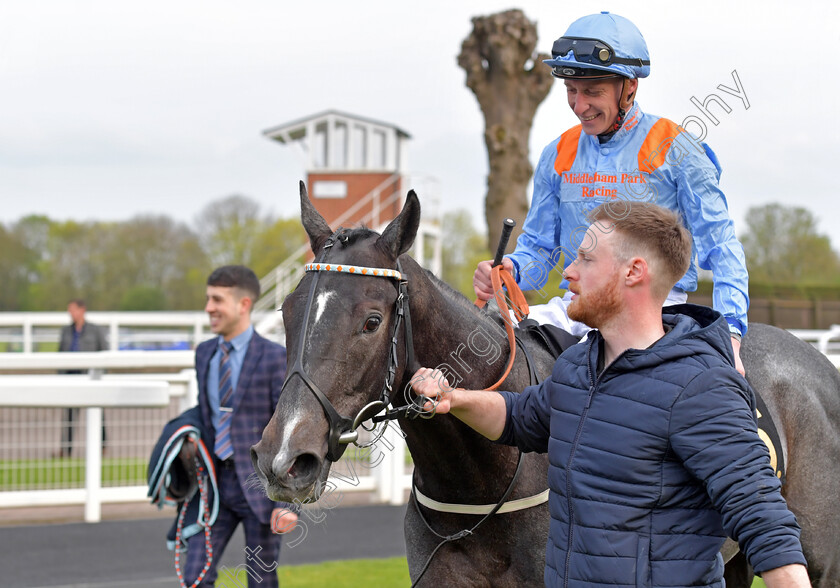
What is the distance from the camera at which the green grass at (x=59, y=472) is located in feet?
22.0

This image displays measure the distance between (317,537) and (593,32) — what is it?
16.7ft

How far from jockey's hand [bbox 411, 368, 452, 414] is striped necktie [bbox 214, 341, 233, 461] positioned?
2130mm

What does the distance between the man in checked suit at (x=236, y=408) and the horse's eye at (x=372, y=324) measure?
6.42 ft

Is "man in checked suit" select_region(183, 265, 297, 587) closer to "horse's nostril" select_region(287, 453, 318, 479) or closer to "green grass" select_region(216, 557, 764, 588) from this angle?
"green grass" select_region(216, 557, 764, 588)

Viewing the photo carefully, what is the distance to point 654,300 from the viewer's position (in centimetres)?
193

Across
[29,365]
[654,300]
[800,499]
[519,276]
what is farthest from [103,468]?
[654,300]

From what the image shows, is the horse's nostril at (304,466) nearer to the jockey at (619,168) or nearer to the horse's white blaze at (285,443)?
the horse's white blaze at (285,443)

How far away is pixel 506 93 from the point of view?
10031mm

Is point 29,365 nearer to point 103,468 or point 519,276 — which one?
point 103,468

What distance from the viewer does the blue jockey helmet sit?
2674mm

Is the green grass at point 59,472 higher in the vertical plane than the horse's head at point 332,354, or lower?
lower

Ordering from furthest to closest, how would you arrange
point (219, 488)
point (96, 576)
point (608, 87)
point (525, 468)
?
point (96, 576), point (219, 488), point (608, 87), point (525, 468)

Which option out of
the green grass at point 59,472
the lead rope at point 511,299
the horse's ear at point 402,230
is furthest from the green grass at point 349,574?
the horse's ear at point 402,230

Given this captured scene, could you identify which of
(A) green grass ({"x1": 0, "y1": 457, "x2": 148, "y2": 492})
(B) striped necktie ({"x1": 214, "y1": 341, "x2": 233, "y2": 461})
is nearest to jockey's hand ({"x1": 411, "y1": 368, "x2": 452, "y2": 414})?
(B) striped necktie ({"x1": 214, "y1": 341, "x2": 233, "y2": 461})
